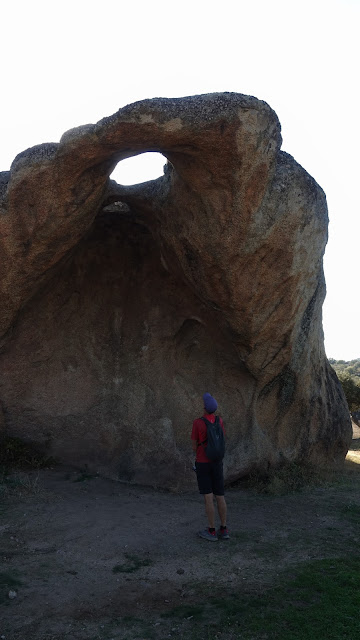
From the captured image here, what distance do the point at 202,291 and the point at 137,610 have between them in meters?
4.46

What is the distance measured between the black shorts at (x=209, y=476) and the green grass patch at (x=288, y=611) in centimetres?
118

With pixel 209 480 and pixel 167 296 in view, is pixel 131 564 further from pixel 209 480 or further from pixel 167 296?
pixel 167 296

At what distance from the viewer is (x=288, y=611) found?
4180 millimetres

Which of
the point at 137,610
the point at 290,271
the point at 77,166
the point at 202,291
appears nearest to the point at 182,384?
the point at 202,291

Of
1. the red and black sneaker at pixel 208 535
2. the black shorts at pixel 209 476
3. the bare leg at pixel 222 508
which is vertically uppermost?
the black shorts at pixel 209 476

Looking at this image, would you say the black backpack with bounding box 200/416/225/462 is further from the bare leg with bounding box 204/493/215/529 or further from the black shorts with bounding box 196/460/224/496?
the bare leg with bounding box 204/493/215/529

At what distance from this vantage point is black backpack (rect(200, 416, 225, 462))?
566 centimetres

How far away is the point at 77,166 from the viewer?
21.8ft

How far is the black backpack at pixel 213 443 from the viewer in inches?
223

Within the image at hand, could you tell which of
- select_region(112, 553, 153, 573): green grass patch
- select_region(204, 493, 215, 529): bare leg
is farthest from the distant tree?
select_region(112, 553, 153, 573): green grass patch

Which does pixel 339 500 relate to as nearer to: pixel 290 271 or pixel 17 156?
pixel 290 271

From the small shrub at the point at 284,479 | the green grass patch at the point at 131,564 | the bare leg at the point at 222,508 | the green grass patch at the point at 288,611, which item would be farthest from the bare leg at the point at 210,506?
the small shrub at the point at 284,479

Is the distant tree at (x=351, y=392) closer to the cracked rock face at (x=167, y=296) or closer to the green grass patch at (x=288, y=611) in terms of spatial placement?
the cracked rock face at (x=167, y=296)

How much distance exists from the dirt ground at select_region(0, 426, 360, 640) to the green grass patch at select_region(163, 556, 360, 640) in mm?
121
